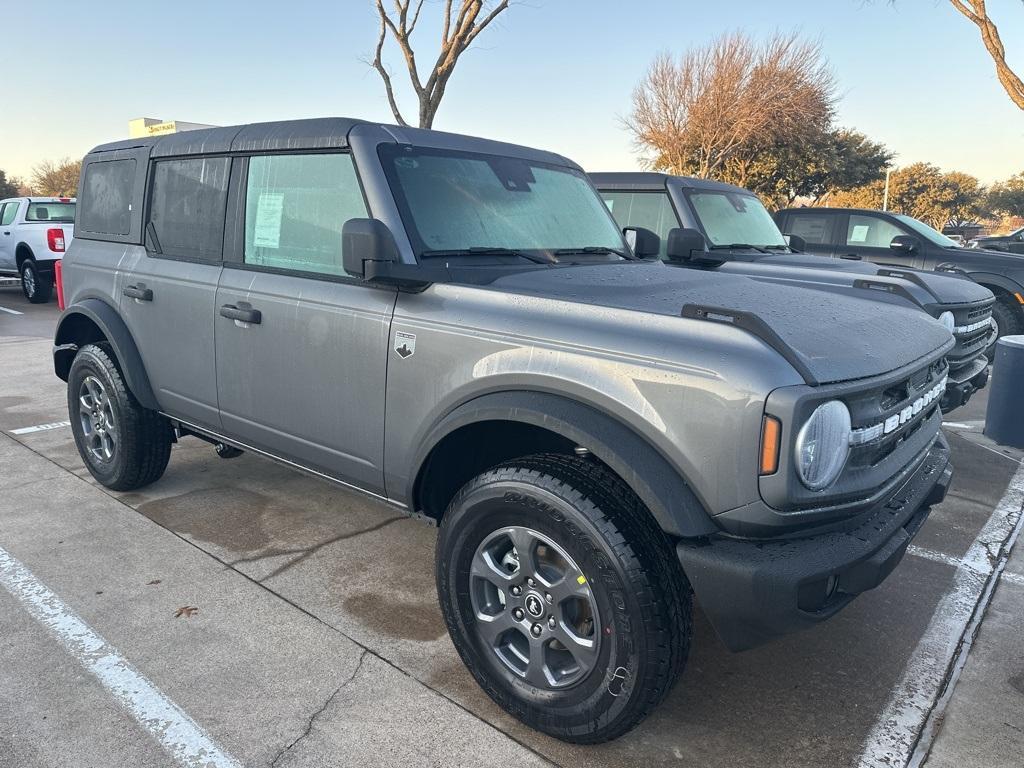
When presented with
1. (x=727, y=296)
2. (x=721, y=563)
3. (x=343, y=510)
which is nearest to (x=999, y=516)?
(x=727, y=296)

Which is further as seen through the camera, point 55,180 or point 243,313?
point 55,180

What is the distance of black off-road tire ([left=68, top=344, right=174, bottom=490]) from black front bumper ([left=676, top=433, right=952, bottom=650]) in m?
3.24

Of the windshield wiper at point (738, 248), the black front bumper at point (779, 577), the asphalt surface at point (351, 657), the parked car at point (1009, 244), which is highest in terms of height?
the parked car at point (1009, 244)

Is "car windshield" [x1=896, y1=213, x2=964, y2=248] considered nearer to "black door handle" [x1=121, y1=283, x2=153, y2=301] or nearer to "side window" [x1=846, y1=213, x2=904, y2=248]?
"side window" [x1=846, y1=213, x2=904, y2=248]

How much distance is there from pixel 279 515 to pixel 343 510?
0.35 meters

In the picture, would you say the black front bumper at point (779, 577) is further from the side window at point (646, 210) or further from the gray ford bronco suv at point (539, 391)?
the side window at point (646, 210)

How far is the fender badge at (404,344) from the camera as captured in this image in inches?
108

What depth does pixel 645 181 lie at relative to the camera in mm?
7113

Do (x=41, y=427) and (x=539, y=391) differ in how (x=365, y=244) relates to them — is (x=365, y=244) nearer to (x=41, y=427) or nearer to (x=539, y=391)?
(x=539, y=391)

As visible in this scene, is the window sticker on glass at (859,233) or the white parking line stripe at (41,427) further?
the window sticker on glass at (859,233)

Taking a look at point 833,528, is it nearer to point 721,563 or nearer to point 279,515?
point 721,563

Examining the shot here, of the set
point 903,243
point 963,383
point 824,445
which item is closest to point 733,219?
point 963,383

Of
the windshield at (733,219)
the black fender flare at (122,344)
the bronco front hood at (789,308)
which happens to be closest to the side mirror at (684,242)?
the bronco front hood at (789,308)

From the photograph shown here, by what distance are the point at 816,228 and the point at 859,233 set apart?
53 cm
